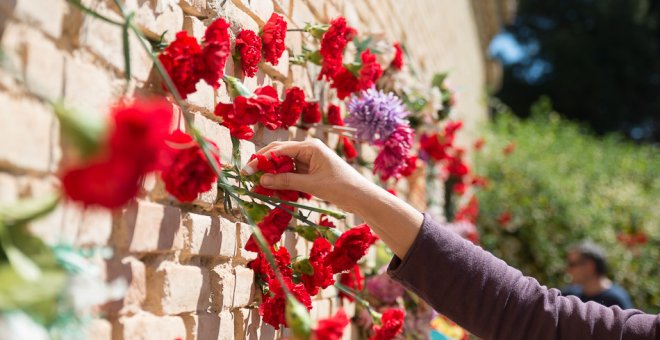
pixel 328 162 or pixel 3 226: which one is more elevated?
pixel 3 226

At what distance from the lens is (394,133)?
2207 millimetres

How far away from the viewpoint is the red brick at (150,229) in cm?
129

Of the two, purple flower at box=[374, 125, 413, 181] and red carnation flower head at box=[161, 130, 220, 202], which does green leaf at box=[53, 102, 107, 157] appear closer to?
red carnation flower head at box=[161, 130, 220, 202]

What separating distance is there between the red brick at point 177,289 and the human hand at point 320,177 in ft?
0.86

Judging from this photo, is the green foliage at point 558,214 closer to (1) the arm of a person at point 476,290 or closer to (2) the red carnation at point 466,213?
(2) the red carnation at point 466,213

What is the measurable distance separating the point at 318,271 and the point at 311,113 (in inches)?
24.7

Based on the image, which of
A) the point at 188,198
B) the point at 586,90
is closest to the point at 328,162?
the point at 188,198

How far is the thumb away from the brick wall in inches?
5.0

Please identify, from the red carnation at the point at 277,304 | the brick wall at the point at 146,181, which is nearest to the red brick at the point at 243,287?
the brick wall at the point at 146,181

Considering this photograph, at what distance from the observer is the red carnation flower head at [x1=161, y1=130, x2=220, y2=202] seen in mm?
1230

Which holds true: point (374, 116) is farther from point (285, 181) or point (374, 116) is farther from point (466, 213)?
point (466, 213)

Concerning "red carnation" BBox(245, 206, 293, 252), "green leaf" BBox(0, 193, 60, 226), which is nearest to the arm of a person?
"red carnation" BBox(245, 206, 293, 252)

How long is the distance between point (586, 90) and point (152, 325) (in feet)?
60.1

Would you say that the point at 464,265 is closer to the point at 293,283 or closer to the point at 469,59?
the point at 293,283
